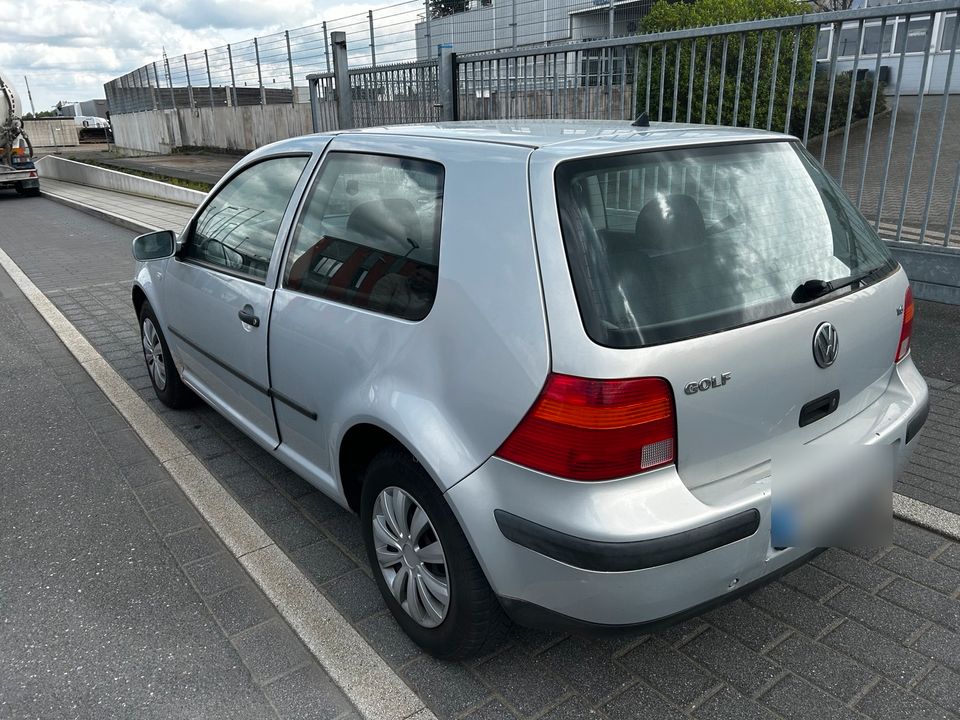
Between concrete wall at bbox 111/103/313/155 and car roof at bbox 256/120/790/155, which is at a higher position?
car roof at bbox 256/120/790/155

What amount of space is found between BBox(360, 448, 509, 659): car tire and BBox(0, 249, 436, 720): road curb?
0.18 m

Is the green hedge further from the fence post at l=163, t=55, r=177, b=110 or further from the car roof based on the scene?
the fence post at l=163, t=55, r=177, b=110

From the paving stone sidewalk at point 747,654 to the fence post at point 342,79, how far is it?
740cm

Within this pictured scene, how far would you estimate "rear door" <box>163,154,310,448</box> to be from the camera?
312cm

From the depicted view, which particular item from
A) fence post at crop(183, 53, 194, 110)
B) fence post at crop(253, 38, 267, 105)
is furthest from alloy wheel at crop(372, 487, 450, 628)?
fence post at crop(183, 53, 194, 110)

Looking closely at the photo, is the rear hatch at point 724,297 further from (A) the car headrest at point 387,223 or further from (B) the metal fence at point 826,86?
(B) the metal fence at point 826,86

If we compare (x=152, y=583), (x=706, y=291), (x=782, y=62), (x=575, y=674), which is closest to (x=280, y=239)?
(x=152, y=583)

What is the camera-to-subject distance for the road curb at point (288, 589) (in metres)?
2.34

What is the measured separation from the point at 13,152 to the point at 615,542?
74.2 ft

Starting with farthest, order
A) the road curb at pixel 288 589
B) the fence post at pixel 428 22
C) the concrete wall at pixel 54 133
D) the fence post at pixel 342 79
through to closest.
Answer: the concrete wall at pixel 54 133 → the fence post at pixel 428 22 → the fence post at pixel 342 79 → the road curb at pixel 288 589

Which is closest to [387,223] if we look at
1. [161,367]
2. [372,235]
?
[372,235]

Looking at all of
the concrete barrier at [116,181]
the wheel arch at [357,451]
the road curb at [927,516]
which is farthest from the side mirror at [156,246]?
the concrete barrier at [116,181]

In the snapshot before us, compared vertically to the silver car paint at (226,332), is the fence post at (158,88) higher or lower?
higher

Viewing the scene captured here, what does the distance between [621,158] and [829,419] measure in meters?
1.00
